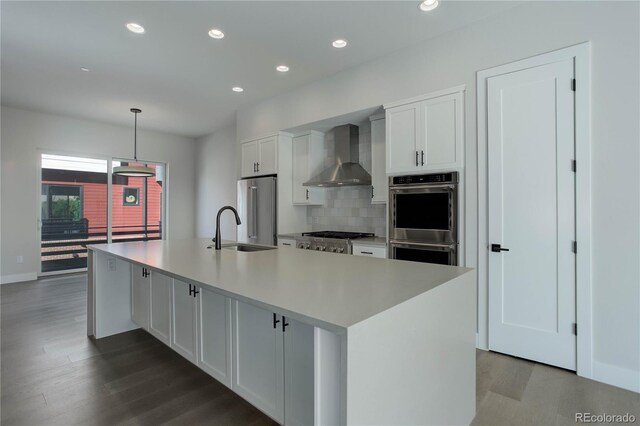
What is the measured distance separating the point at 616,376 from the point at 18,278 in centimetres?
775

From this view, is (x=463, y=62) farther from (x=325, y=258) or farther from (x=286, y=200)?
(x=286, y=200)

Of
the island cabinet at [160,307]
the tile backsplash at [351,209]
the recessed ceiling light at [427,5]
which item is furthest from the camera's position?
the tile backsplash at [351,209]

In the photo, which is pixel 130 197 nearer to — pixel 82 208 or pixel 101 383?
pixel 82 208

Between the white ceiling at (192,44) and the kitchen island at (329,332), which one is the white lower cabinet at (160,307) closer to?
the kitchen island at (329,332)

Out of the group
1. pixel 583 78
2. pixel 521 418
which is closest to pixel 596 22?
pixel 583 78

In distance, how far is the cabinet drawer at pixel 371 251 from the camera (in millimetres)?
3416

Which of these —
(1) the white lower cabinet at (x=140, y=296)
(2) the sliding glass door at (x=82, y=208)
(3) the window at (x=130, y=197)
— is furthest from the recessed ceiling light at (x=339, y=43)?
(3) the window at (x=130, y=197)

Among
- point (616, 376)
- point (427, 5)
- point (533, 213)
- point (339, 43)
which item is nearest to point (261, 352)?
point (533, 213)

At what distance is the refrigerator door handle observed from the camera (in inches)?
190

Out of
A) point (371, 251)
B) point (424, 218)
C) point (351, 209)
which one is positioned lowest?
point (371, 251)

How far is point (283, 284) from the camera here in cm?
141

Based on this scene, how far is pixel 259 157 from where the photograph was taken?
4.87m

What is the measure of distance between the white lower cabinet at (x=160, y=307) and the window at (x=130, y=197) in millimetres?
4847

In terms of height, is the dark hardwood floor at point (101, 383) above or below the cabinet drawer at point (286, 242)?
below
